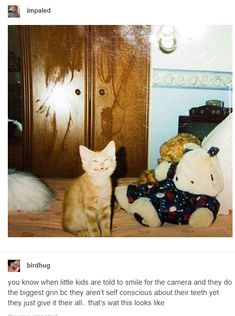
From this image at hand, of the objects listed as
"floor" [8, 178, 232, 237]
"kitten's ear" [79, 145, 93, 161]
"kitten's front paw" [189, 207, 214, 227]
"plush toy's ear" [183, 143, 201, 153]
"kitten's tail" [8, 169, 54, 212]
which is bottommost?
"floor" [8, 178, 232, 237]

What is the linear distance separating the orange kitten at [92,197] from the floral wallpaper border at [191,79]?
19 centimetres

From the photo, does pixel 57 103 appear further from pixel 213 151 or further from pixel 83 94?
pixel 213 151

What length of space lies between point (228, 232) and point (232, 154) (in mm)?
159

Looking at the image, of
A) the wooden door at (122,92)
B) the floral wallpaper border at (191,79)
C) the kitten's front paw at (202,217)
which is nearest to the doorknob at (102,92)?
the wooden door at (122,92)

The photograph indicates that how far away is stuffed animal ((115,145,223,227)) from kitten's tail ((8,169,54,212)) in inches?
7.3

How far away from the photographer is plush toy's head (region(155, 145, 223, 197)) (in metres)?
0.66

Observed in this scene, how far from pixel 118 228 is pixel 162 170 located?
156mm

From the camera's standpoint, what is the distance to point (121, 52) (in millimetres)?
695

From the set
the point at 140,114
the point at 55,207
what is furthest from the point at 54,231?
the point at 140,114

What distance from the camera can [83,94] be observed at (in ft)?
2.66

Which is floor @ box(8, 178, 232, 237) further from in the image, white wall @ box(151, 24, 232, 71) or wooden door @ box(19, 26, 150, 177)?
white wall @ box(151, 24, 232, 71)

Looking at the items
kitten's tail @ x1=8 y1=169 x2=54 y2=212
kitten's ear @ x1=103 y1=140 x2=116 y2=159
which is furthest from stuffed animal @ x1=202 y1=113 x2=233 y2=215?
kitten's tail @ x1=8 y1=169 x2=54 y2=212

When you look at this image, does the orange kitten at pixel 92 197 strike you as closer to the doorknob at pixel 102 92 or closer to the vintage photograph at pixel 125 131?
the vintage photograph at pixel 125 131

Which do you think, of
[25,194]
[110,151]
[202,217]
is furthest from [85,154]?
[202,217]
